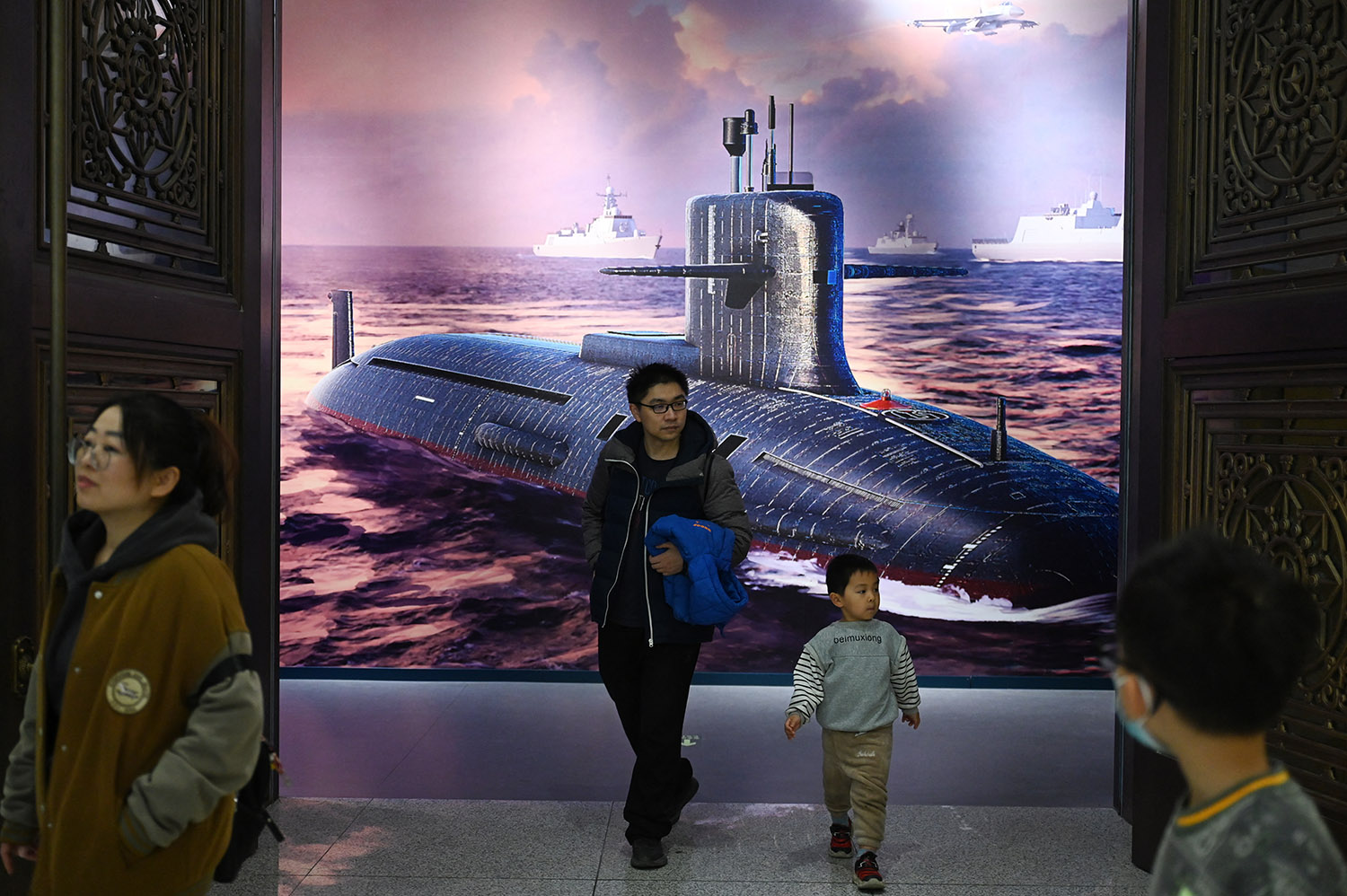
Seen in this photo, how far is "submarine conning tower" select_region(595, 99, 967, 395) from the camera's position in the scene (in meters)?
5.57

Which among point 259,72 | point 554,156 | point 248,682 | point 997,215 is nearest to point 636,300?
point 554,156

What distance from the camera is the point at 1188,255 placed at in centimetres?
281

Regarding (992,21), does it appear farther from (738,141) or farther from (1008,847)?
(1008,847)

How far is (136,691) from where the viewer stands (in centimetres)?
143

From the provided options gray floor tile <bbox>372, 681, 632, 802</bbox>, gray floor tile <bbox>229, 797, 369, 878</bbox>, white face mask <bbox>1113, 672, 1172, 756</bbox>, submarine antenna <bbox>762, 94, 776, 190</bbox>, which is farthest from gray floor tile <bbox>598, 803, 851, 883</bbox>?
submarine antenna <bbox>762, 94, 776, 190</bbox>

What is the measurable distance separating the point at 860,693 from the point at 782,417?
2.85m

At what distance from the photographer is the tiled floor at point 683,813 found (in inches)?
Answer: 111

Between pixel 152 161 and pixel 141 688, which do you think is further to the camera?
pixel 152 161

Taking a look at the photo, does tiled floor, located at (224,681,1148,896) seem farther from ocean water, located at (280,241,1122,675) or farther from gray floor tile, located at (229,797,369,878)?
ocean water, located at (280,241,1122,675)

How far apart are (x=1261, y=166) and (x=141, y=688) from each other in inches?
97.9

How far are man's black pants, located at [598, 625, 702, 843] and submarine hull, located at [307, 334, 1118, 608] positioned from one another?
2502 mm

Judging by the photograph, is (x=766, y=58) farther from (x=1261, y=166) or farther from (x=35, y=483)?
(x=35, y=483)

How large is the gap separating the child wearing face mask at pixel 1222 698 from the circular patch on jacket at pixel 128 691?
1.16 m

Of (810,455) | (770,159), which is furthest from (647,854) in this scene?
(770,159)
